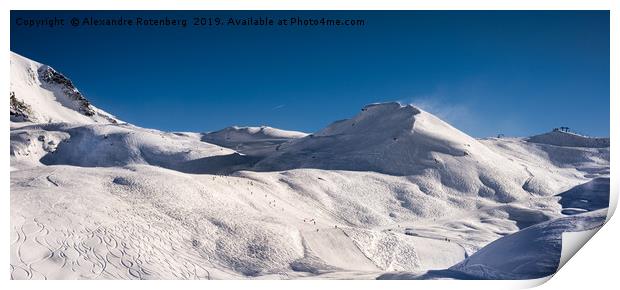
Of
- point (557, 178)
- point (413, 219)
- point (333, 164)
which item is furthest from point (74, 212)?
point (557, 178)

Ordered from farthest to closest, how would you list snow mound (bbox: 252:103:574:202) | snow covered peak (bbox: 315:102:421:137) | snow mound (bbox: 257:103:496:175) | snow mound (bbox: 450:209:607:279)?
snow covered peak (bbox: 315:102:421:137)
snow mound (bbox: 257:103:496:175)
snow mound (bbox: 252:103:574:202)
snow mound (bbox: 450:209:607:279)

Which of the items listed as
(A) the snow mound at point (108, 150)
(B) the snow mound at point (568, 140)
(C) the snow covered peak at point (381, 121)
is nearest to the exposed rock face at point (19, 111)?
(A) the snow mound at point (108, 150)

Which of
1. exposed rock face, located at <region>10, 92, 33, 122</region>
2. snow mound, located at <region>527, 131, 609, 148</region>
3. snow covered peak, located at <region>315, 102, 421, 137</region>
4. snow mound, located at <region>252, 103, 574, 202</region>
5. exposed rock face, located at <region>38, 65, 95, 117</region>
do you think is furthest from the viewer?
exposed rock face, located at <region>38, 65, 95, 117</region>

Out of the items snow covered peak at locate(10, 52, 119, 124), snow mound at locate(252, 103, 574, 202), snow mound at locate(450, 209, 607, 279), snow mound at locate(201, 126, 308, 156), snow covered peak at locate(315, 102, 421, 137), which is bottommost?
snow mound at locate(450, 209, 607, 279)

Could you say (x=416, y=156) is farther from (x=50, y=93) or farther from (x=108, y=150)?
(x=50, y=93)

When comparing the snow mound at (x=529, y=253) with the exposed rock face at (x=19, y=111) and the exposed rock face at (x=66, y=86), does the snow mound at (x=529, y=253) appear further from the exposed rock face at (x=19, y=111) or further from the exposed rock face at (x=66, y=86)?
the exposed rock face at (x=66, y=86)

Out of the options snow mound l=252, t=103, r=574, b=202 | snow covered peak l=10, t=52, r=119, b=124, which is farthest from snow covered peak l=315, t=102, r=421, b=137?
snow covered peak l=10, t=52, r=119, b=124

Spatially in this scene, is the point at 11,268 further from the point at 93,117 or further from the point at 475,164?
the point at 93,117

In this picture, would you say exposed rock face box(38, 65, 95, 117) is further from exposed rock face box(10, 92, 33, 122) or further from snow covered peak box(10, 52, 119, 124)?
exposed rock face box(10, 92, 33, 122)
